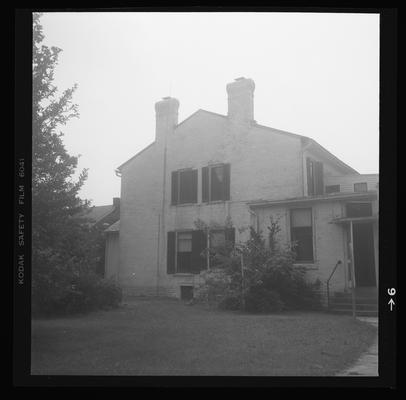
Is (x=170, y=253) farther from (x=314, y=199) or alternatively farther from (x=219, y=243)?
(x=314, y=199)

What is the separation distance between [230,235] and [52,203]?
350 cm

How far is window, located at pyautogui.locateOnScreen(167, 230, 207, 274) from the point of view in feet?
24.1

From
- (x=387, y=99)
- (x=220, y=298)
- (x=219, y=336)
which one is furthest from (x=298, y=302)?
(x=387, y=99)

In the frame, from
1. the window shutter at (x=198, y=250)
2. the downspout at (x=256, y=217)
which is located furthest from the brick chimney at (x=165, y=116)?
the downspout at (x=256, y=217)

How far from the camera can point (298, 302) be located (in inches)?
314

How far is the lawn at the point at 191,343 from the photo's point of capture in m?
4.58

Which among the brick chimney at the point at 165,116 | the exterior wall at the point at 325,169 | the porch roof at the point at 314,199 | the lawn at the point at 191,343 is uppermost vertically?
the brick chimney at the point at 165,116

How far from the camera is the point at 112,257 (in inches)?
278

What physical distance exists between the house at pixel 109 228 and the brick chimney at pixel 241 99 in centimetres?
247

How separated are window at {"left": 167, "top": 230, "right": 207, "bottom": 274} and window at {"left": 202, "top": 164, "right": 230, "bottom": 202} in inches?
30.0

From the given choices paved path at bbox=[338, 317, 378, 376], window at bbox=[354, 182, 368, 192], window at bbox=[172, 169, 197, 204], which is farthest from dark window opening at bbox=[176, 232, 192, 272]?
window at bbox=[354, 182, 368, 192]

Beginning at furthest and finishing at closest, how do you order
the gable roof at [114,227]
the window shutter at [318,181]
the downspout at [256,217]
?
the window shutter at [318,181] < the downspout at [256,217] < the gable roof at [114,227]

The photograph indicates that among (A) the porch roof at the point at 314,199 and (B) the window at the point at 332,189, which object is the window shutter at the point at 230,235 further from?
(B) the window at the point at 332,189

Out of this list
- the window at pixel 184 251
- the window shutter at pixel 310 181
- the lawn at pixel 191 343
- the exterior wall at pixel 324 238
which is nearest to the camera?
the lawn at pixel 191 343
